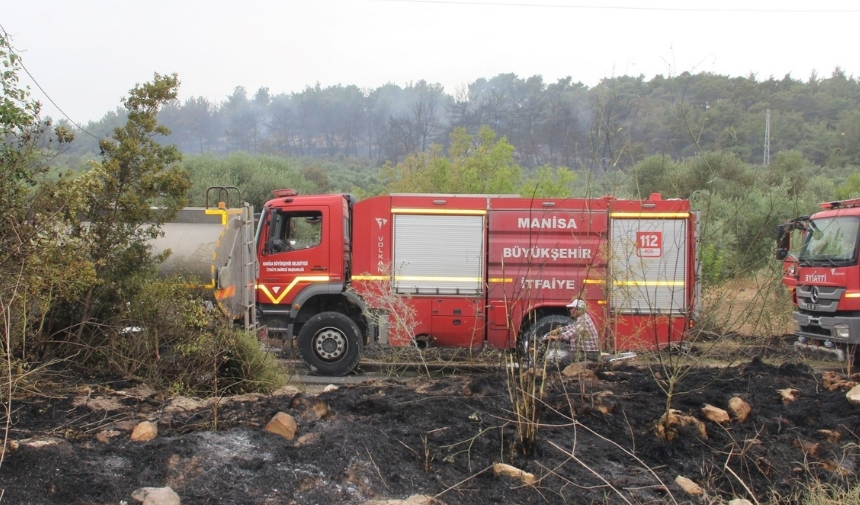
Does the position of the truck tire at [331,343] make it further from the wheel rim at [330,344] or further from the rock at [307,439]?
the rock at [307,439]

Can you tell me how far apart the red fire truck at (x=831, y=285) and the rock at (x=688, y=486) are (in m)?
7.21

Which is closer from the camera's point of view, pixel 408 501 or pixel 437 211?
pixel 408 501

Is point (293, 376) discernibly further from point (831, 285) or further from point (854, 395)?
point (831, 285)

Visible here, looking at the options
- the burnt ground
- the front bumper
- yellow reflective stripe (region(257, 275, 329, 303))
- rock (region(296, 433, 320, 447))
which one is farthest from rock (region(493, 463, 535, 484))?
the front bumper

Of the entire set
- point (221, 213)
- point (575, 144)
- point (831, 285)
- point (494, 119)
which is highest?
A: point (494, 119)

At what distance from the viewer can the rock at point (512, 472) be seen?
4.44m

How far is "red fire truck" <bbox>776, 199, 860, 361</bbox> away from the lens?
35.8 feet

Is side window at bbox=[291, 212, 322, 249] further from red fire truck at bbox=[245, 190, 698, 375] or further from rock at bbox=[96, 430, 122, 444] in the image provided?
rock at bbox=[96, 430, 122, 444]

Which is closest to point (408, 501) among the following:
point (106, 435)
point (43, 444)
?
point (106, 435)

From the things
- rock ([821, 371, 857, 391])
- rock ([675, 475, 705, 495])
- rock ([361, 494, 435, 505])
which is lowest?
rock ([361, 494, 435, 505])

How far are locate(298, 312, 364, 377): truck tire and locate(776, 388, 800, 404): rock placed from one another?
586 cm

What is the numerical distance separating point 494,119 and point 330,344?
50.9 m

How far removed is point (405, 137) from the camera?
7150 centimetres

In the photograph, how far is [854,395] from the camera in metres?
5.98
